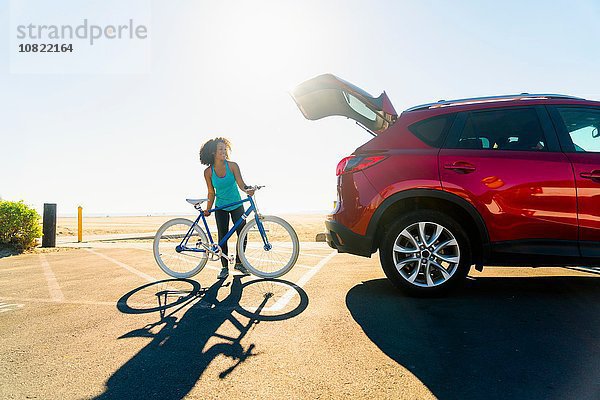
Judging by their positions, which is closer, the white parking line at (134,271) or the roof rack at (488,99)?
the roof rack at (488,99)

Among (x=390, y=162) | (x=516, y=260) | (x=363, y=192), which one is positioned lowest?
(x=516, y=260)

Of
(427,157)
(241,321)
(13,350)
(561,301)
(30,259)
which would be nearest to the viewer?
(13,350)

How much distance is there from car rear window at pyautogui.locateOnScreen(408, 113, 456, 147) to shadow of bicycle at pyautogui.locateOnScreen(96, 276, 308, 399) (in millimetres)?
2026

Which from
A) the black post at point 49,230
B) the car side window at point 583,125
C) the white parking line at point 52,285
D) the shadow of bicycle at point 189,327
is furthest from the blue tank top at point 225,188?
the black post at point 49,230

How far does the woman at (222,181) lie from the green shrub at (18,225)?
5.82 meters

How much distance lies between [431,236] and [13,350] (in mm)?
3463

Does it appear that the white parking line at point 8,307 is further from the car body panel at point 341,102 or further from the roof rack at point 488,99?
the roof rack at point 488,99

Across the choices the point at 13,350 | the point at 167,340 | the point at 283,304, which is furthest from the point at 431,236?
the point at 13,350

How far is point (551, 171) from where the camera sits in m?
3.56

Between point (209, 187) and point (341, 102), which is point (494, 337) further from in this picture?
point (209, 187)

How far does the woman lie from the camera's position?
213 inches

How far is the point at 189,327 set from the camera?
2963 millimetres

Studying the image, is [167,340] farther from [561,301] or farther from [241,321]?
[561,301]

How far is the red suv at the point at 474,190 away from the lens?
11.6 feet
